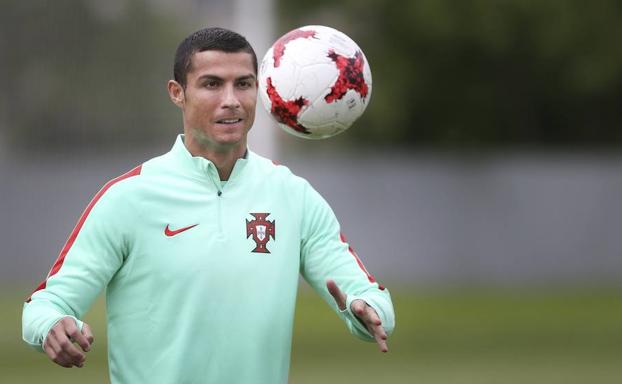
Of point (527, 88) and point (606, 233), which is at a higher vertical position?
point (527, 88)

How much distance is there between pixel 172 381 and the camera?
4809 mm

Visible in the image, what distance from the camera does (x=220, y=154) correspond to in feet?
16.7

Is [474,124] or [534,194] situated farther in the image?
[474,124]

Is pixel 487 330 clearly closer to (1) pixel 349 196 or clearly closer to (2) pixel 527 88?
(1) pixel 349 196

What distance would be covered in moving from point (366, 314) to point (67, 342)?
1150 mm

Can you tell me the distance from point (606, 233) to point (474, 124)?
3.94m

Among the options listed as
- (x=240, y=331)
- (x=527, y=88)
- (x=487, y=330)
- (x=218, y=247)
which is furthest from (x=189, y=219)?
(x=527, y=88)

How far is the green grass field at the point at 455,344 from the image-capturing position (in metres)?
13.1

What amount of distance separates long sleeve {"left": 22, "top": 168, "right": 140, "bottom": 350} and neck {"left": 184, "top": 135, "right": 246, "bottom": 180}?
16.5 inches

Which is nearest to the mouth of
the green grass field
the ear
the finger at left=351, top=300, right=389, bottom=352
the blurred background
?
the ear

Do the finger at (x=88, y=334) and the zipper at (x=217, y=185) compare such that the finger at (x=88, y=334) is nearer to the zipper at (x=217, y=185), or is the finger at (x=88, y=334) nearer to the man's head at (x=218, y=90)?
the zipper at (x=217, y=185)

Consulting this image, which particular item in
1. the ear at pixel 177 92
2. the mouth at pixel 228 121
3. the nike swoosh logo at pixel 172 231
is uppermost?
the ear at pixel 177 92

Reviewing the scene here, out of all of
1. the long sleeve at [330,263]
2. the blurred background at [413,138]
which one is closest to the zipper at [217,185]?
the long sleeve at [330,263]

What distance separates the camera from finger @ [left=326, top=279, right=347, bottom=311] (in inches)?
187
